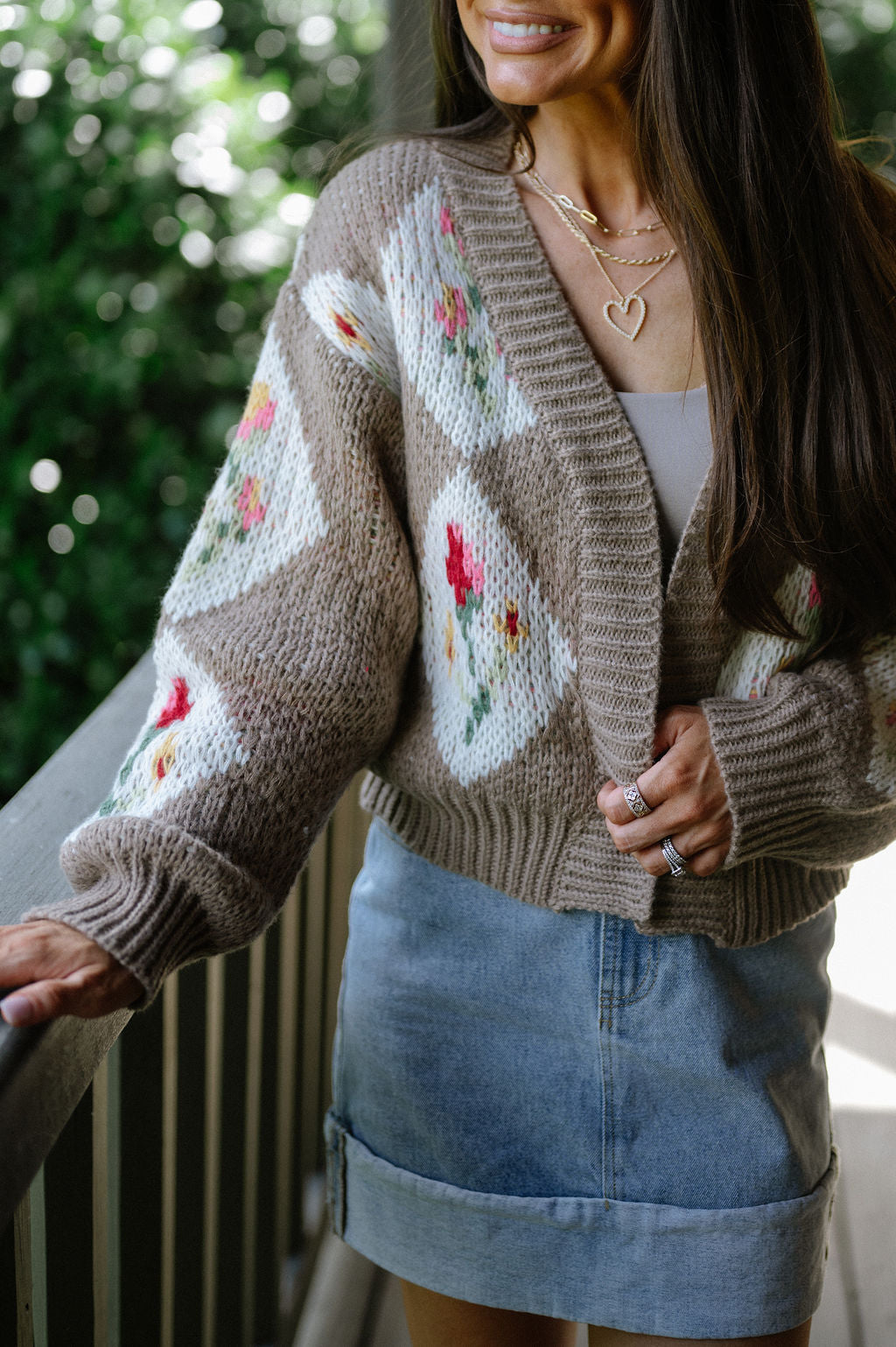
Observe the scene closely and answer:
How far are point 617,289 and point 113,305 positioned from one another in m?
1.36

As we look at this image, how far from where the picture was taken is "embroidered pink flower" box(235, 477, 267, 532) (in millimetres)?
1028

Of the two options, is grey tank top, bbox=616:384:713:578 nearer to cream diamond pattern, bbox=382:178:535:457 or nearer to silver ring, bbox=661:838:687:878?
cream diamond pattern, bbox=382:178:535:457

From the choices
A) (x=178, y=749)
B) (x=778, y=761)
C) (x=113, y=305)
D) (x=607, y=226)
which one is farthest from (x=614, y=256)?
(x=113, y=305)

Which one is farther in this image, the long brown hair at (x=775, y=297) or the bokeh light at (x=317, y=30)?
the bokeh light at (x=317, y=30)

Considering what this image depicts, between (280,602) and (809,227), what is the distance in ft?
1.70

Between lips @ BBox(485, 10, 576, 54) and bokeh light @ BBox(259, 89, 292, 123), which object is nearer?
lips @ BBox(485, 10, 576, 54)

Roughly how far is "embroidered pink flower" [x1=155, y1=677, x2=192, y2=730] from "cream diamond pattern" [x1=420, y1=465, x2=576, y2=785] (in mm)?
208

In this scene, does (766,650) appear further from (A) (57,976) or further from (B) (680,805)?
(A) (57,976)

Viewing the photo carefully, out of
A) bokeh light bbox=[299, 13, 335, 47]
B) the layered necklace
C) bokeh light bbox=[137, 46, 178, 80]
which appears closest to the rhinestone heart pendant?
the layered necklace

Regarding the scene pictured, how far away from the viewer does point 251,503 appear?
40.6 inches

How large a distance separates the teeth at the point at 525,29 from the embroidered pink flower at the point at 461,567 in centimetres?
37

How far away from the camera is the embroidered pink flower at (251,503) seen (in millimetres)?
1028

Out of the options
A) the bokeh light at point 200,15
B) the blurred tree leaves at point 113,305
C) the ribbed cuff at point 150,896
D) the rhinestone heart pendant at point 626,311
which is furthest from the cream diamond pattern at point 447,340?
the bokeh light at point 200,15

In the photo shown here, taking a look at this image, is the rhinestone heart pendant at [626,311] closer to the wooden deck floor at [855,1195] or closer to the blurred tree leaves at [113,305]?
the blurred tree leaves at [113,305]
